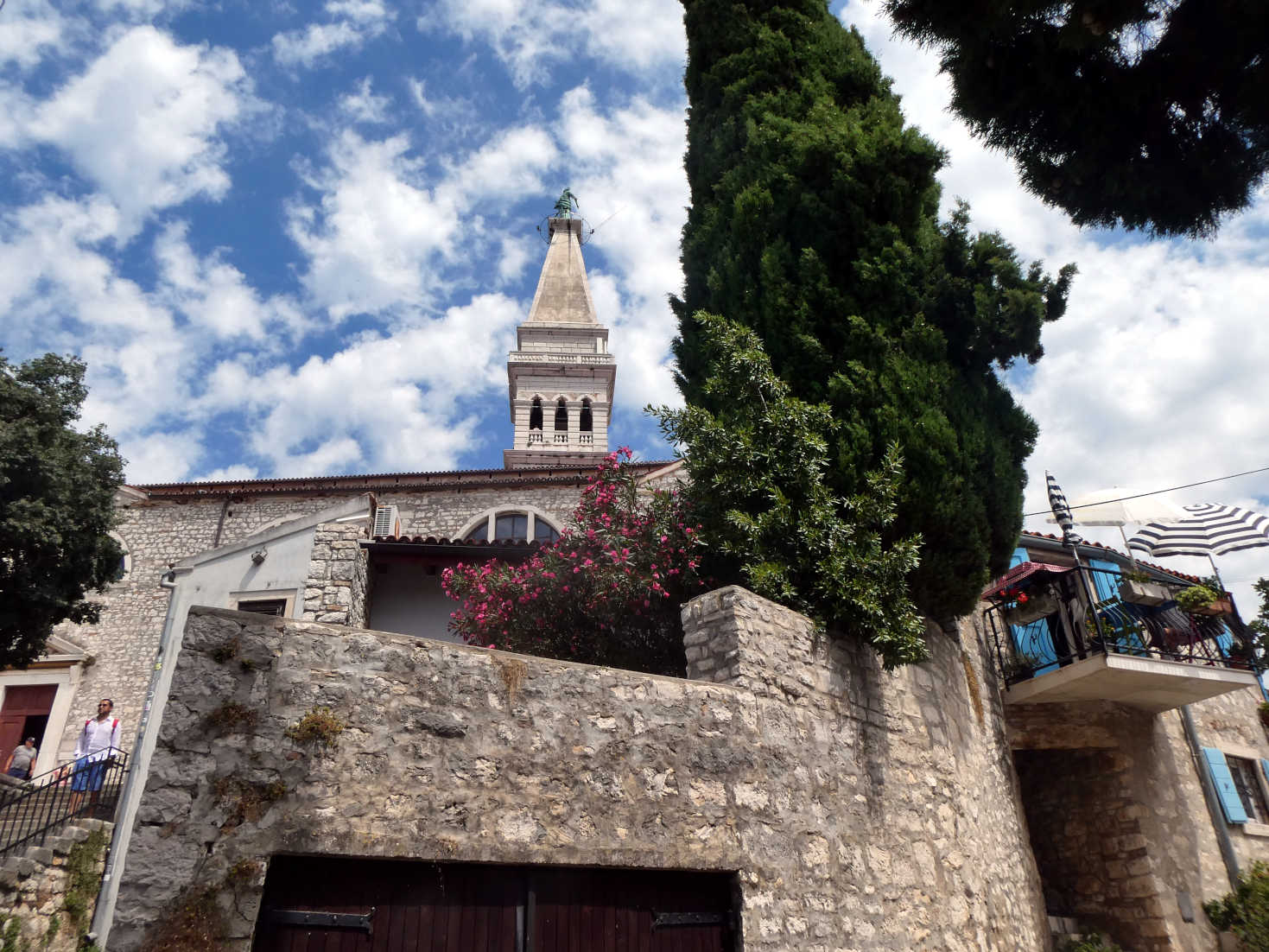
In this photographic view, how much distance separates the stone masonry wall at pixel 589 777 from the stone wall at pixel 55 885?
627 centimetres

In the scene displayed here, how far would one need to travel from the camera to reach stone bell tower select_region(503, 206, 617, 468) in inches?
1815

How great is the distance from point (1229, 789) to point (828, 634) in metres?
8.89

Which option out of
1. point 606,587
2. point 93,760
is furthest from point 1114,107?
point 93,760

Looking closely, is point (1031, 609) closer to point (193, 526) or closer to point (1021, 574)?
point (1021, 574)

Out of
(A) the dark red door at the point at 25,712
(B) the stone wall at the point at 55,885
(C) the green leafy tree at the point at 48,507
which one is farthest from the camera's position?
(A) the dark red door at the point at 25,712

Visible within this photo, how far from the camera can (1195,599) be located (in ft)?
36.3

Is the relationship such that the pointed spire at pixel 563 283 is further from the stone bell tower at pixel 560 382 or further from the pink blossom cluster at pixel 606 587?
the pink blossom cluster at pixel 606 587

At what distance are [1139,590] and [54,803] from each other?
14217 mm

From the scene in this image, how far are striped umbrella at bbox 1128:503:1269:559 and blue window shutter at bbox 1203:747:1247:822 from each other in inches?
119

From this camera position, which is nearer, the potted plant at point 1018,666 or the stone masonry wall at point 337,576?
the potted plant at point 1018,666

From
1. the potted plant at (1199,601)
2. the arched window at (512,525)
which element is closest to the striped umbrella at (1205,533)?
the potted plant at (1199,601)

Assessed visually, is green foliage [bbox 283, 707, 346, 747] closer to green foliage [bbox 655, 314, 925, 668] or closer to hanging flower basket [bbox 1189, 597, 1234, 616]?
green foliage [bbox 655, 314, 925, 668]

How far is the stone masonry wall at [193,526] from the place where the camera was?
23.8 m

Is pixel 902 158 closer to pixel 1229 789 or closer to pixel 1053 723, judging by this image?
pixel 1053 723
